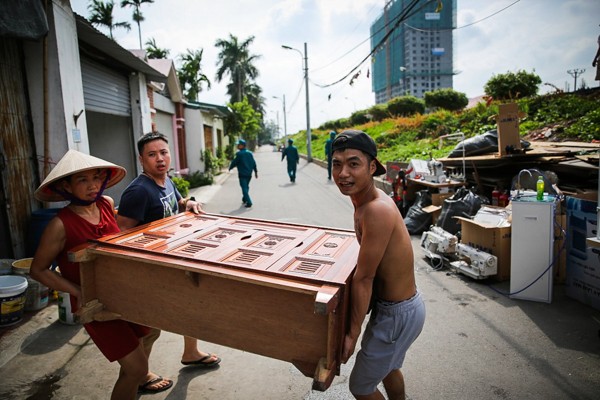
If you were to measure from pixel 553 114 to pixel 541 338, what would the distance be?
1065cm

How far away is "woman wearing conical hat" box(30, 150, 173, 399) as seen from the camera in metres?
2.10

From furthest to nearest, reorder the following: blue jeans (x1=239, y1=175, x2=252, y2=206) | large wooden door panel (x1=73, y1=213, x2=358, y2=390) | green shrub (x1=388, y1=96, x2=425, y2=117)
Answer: green shrub (x1=388, y1=96, x2=425, y2=117), blue jeans (x1=239, y1=175, x2=252, y2=206), large wooden door panel (x1=73, y1=213, x2=358, y2=390)

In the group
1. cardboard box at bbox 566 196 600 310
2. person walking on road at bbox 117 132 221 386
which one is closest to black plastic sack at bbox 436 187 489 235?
cardboard box at bbox 566 196 600 310

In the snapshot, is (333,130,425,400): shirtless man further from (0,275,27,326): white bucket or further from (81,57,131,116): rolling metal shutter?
(81,57,131,116): rolling metal shutter

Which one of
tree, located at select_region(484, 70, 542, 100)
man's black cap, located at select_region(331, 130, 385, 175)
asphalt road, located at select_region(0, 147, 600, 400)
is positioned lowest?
asphalt road, located at select_region(0, 147, 600, 400)

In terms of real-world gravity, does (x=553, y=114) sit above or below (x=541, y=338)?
above

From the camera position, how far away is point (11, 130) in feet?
15.5

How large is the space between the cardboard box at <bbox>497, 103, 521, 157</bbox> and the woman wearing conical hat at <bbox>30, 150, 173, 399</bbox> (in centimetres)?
649

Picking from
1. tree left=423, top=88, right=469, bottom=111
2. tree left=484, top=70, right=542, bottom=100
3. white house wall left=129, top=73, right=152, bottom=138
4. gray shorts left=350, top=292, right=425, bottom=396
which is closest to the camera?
gray shorts left=350, top=292, right=425, bottom=396

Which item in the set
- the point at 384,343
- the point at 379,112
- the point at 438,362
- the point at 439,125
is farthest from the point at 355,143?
the point at 379,112

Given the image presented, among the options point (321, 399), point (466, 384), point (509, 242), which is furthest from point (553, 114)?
point (321, 399)

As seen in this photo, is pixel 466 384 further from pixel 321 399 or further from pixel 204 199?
pixel 204 199

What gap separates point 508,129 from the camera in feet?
21.6

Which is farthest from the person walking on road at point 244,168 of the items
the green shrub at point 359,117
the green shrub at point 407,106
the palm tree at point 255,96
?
the palm tree at point 255,96
